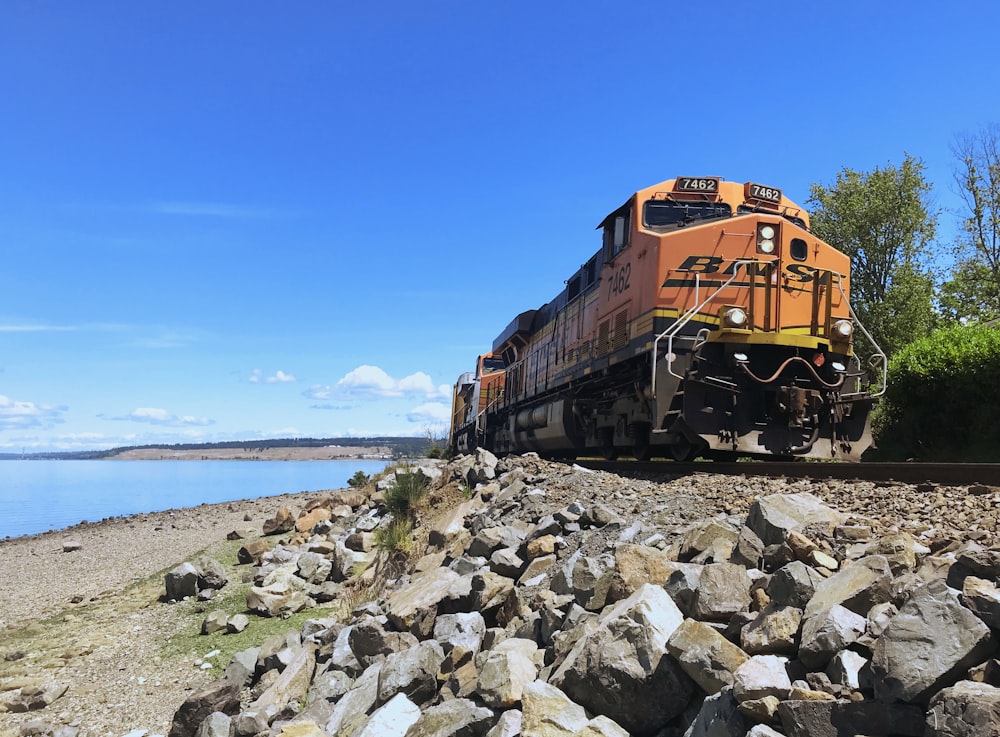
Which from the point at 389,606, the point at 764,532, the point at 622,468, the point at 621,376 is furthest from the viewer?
the point at 621,376

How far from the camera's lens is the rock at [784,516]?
14.4 feet

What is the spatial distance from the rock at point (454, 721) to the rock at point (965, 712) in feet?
6.30

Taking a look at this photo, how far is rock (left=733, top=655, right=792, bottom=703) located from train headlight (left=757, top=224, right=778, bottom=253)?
8.05m

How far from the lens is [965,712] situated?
2404 mm

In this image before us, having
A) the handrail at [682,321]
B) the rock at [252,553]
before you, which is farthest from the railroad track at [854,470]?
the rock at [252,553]

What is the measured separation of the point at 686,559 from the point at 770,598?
1095 mm

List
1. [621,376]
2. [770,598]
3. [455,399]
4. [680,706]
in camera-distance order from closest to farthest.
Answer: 1. [680,706]
2. [770,598]
3. [621,376]
4. [455,399]

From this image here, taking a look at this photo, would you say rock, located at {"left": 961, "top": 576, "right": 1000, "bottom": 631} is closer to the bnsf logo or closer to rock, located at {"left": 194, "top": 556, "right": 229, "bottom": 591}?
the bnsf logo

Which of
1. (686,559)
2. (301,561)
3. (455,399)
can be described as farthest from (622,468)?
(455,399)

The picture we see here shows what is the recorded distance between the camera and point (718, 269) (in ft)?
33.5

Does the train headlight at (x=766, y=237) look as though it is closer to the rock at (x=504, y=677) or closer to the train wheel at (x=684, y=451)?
the train wheel at (x=684, y=451)

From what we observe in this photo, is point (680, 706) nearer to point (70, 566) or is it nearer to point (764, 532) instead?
point (764, 532)

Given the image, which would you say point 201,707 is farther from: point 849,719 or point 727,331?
point 727,331

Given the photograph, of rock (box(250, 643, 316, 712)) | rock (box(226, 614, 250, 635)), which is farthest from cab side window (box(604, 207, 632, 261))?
rock (box(250, 643, 316, 712))
